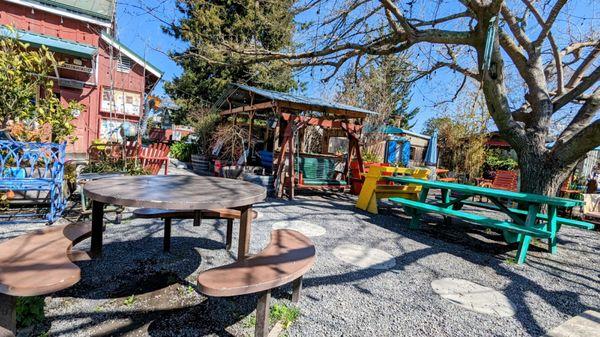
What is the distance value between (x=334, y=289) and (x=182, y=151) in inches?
525

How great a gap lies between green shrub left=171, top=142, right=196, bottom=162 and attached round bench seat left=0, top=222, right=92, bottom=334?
12.1 metres

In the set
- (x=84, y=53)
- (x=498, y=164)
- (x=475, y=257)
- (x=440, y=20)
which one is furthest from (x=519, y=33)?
(x=498, y=164)

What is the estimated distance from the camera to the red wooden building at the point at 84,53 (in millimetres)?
9578

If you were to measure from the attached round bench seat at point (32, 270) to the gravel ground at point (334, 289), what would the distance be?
1.52 feet

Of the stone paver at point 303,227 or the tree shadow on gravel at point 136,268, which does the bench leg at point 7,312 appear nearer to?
the tree shadow on gravel at point 136,268

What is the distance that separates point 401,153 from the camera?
1745cm

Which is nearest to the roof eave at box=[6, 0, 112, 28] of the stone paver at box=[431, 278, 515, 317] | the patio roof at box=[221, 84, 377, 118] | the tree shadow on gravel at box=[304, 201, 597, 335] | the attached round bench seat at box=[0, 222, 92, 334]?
the patio roof at box=[221, 84, 377, 118]

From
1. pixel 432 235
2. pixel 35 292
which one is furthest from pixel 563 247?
pixel 35 292

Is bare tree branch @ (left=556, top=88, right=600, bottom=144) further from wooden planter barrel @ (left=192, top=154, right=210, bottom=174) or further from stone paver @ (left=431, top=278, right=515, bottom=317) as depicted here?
wooden planter barrel @ (left=192, top=154, right=210, bottom=174)

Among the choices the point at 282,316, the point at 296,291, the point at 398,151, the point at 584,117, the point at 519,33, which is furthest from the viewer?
the point at 398,151

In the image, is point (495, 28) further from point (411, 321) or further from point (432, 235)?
point (411, 321)

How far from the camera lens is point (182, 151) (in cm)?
1443

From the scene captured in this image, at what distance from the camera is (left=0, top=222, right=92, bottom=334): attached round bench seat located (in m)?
1.42

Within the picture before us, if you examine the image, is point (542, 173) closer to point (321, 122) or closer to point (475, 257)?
point (475, 257)
